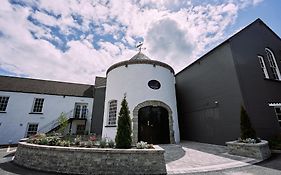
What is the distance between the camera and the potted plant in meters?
6.12

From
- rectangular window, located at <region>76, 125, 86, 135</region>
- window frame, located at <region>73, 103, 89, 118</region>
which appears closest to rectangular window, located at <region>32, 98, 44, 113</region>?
window frame, located at <region>73, 103, 89, 118</region>

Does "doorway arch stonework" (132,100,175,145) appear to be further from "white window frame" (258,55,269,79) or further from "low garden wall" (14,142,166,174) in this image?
"white window frame" (258,55,269,79)

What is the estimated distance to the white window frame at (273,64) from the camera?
1108cm

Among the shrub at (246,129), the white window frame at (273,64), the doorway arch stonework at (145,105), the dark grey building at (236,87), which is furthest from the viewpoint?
the white window frame at (273,64)

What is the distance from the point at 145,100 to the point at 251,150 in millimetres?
6349

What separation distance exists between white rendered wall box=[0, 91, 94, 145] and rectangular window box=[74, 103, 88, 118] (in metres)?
0.51

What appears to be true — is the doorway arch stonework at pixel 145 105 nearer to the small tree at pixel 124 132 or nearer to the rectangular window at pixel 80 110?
the small tree at pixel 124 132

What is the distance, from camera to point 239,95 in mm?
8469

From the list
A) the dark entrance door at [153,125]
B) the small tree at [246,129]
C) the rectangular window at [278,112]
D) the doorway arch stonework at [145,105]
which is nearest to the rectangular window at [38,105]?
the doorway arch stonework at [145,105]

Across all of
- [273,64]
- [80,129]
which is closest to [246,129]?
[273,64]

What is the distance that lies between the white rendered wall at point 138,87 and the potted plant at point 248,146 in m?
4.44

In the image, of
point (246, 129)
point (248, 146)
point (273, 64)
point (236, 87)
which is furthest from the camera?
point (273, 64)

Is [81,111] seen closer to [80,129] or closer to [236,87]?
[80,129]

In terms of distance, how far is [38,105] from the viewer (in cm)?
1736
